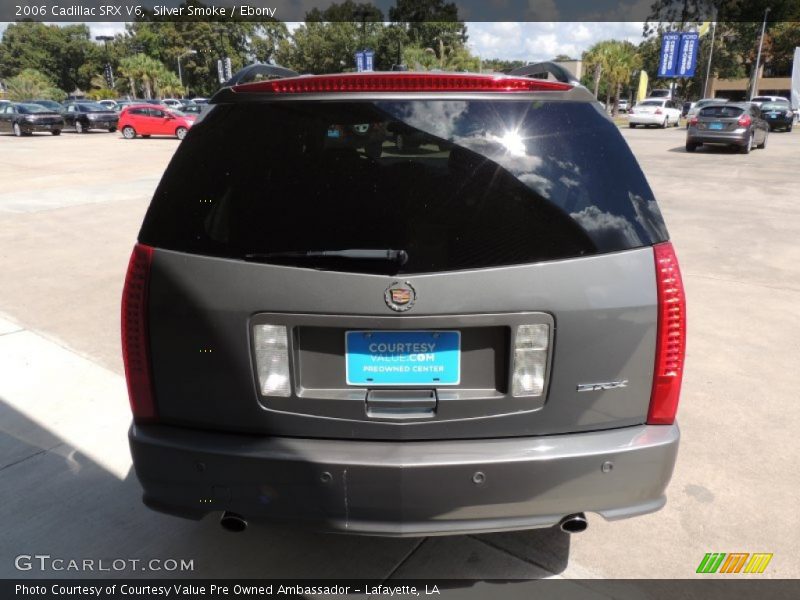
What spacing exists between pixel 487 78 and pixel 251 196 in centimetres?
84

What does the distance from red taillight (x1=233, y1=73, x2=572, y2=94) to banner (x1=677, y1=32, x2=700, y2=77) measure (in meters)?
50.8

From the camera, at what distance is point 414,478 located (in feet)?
6.25

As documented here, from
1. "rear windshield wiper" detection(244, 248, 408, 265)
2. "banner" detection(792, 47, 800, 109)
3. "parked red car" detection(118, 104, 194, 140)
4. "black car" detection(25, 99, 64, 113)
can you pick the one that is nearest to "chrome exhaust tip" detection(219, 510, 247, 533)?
"rear windshield wiper" detection(244, 248, 408, 265)

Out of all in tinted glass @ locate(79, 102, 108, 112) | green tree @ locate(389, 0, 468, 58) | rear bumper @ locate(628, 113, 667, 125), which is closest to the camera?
tinted glass @ locate(79, 102, 108, 112)

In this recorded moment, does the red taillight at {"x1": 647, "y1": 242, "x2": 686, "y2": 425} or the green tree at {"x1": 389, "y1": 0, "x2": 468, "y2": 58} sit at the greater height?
the green tree at {"x1": 389, "y1": 0, "x2": 468, "y2": 58}

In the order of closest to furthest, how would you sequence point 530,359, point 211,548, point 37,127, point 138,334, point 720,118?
point 530,359 → point 138,334 → point 211,548 → point 720,118 → point 37,127

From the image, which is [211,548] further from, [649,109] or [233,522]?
[649,109]

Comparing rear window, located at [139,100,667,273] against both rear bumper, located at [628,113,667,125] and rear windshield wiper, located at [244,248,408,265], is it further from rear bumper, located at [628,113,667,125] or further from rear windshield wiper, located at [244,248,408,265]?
rear bumper, located at [628,113,667,125]

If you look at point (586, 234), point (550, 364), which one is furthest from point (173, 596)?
Answer: point (586, 234)

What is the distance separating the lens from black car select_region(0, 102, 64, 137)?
101 ft

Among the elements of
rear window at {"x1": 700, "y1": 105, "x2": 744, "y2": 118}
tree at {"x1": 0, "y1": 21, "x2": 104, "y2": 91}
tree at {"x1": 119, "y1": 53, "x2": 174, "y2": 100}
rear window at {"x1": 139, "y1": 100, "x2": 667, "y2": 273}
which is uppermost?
tree at {"x1": 0, "y1": 21, "x2": 104, "y2": 91}

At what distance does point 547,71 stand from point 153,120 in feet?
95.0

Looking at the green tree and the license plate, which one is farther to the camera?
the green tree

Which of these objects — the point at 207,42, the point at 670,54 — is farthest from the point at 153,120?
the point at 207,42
